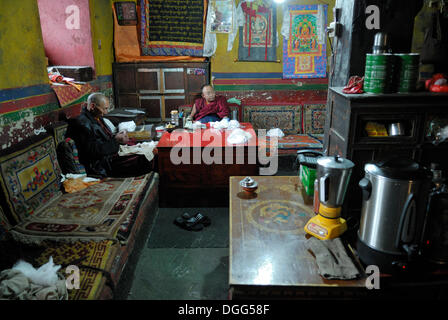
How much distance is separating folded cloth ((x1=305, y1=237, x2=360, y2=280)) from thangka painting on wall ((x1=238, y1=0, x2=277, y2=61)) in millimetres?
5319

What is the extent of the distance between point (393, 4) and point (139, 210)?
8.91ft

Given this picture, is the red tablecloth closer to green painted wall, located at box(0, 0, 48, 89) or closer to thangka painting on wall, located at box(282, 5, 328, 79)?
green painted wall, located at box(0, 0, 48, 89)

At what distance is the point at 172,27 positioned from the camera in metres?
6.38

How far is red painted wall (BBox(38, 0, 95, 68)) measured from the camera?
510 centimetres

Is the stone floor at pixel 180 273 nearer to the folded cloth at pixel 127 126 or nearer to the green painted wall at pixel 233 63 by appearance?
the folded cloth at pixel 127 126

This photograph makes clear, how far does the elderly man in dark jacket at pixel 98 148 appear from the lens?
3766 millimetres

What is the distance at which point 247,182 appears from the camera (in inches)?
94.5

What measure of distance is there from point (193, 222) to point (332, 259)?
218cm

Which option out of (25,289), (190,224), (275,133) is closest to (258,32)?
(275,133)

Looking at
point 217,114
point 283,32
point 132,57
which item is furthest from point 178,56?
point 283,32

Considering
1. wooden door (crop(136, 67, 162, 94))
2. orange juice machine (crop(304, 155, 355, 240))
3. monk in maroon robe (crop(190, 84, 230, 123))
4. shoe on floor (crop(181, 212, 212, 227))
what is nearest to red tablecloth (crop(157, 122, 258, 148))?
shoe on floor (crop(181, 212, 212, 227))

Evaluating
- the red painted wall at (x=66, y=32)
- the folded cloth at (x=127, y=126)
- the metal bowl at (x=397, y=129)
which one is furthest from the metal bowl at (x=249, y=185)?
the red painted wall at (x=66, y=32)
